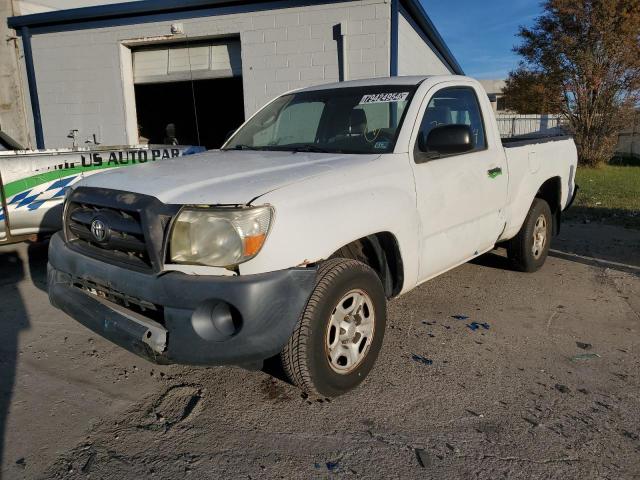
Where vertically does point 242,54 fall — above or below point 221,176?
above

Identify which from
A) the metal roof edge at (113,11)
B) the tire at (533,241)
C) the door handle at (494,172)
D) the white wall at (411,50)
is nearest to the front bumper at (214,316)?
the door handle at (494,172)

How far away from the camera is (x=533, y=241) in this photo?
5.36 m

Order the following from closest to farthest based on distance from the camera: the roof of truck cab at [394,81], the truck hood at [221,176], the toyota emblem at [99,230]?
the truck hood at [221,176] → the toyota emblem at [99,230] → the roof of truck cab at [394,81]

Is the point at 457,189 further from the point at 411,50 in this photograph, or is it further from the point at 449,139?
the point at 411,50

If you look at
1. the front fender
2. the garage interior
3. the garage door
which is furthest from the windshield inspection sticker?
the garage door

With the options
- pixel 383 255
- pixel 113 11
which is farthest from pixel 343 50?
pixel 383 255

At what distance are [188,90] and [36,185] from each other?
1080 cm

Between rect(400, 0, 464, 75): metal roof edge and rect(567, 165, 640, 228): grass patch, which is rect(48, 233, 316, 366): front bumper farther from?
rect(400, 0, 464, 75): metal roof edge

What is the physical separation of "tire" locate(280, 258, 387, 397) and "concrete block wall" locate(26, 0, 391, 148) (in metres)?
6.88

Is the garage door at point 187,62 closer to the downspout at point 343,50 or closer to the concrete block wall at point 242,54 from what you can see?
the concrete block wall at point 242,54

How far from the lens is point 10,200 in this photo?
5.11 metres

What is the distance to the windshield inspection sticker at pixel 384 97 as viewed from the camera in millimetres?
3920

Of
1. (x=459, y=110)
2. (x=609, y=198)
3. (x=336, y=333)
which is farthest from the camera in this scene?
(x=609, y=198)

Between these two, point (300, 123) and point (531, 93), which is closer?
point (300, 123)
